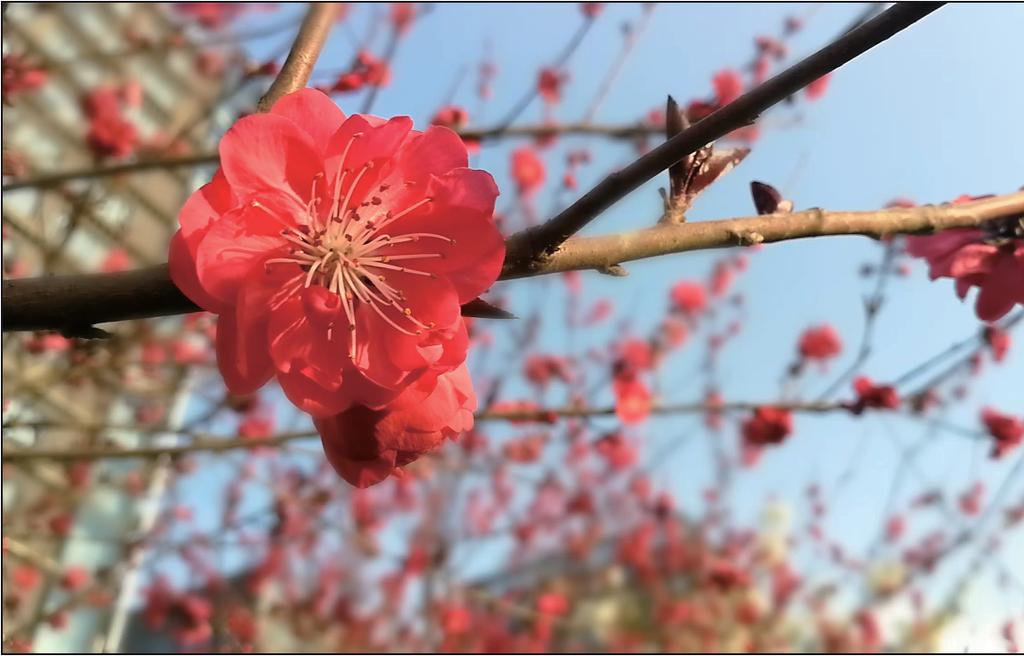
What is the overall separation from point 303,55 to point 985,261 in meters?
1.17

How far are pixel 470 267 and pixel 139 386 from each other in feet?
13.3

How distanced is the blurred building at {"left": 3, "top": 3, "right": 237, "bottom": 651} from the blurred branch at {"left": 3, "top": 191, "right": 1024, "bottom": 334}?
0.32 m

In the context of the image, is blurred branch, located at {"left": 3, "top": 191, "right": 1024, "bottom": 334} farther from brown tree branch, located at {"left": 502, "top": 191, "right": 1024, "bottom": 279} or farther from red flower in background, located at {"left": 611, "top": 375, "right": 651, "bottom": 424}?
red flower in background, located at {"left": 611, "top": 375, "right": 651, "bottom": 424}

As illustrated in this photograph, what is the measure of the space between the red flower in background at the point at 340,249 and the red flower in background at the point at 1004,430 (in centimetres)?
243

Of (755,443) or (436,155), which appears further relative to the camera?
(755,443)

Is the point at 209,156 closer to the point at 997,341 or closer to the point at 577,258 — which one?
the point at 577,258

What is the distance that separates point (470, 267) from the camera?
0.89 meters

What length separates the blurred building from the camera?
262 centimetres

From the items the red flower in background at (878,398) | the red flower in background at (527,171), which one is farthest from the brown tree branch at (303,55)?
the red flower in background at (527,171)

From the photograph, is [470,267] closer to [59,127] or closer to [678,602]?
[678,602]

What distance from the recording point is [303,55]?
3.80 feet

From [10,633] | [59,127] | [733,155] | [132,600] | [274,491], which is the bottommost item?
[733,155]

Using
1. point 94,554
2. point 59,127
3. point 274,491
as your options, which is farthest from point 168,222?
point 274,491

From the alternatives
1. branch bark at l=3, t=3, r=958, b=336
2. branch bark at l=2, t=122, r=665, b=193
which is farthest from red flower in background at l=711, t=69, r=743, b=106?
branch bark at l=3, t=3, r=958, b=336
